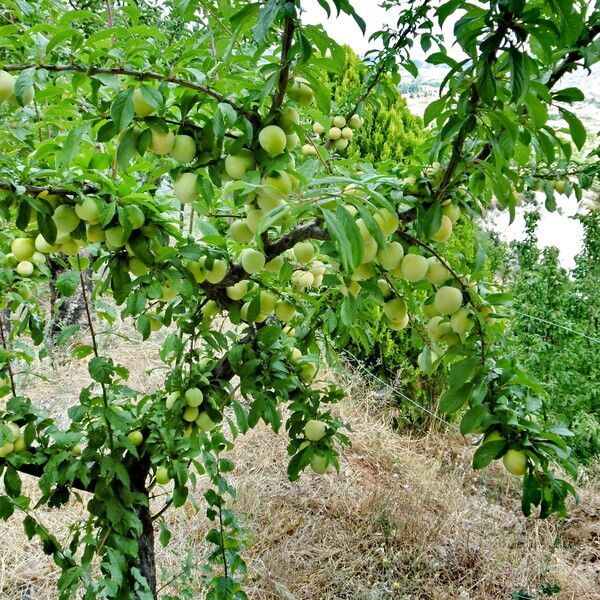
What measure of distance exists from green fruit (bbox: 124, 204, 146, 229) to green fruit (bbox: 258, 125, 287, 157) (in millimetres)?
178

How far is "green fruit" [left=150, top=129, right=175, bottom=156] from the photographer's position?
64 cm

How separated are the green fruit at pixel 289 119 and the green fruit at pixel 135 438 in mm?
670

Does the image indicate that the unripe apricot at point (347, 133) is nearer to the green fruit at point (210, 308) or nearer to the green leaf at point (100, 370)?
the green fruit at point (210, 308)

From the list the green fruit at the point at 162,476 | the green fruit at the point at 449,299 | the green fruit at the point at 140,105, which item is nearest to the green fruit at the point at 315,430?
the green fruit at the point at 162,476

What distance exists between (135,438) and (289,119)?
0.69 meters

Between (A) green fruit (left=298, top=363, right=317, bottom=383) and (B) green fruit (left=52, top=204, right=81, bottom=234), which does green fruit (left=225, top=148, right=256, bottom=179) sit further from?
(A) green fruit (left=298, top=363, right=317, bottom=383)

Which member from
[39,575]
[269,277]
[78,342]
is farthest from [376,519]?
[78,342]

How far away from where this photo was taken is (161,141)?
0.64 m

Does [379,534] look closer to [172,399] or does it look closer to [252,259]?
[172,399]

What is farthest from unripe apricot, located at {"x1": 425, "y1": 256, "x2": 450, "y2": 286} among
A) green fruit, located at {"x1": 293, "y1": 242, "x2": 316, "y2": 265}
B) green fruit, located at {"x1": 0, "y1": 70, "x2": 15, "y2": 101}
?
green fruit, located at {"x1": 0, "y1": 70, "x2": 15, "y2": 101}

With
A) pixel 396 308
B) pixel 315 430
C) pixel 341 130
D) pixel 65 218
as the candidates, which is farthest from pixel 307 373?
pixel 341 130

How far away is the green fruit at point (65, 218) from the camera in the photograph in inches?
27.6

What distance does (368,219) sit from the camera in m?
0.50

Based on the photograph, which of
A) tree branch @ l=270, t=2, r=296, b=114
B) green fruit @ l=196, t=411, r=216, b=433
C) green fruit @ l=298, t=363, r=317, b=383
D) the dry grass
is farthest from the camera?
the dry grass
